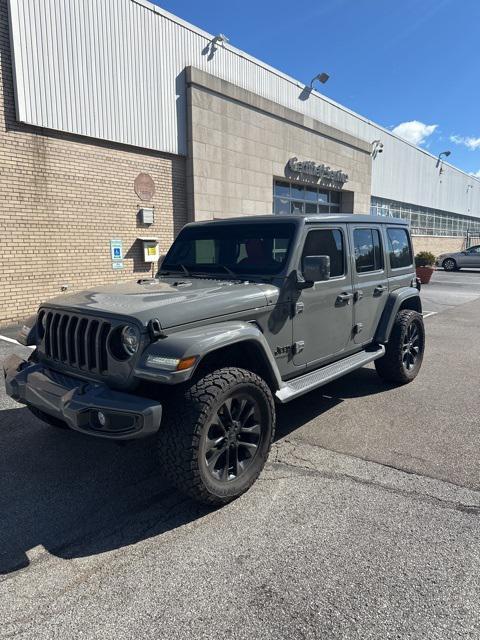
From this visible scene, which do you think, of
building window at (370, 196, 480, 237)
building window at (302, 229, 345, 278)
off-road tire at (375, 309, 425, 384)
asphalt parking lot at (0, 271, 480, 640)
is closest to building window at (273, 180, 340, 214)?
building window at (370, 196, 480, 237)

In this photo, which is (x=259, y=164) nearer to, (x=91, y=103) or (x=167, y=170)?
(x=167, y=170)

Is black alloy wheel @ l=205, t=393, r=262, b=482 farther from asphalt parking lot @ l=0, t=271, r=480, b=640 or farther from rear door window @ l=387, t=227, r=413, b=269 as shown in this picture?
rear door window @ l=387, t=227, r=413, b=269

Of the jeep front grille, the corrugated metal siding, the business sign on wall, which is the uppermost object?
the corrugated metal siding

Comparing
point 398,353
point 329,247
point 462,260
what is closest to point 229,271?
point 329,247

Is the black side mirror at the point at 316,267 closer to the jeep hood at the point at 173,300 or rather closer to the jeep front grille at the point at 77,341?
the jeep hood at the point at 173,300

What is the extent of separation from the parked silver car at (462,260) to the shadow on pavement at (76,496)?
75.4 feet

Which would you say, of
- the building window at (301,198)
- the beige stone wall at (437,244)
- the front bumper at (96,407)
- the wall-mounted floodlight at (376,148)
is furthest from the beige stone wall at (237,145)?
the beige stone wall at (437,244)

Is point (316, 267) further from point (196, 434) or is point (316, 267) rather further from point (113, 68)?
point (113, 68)

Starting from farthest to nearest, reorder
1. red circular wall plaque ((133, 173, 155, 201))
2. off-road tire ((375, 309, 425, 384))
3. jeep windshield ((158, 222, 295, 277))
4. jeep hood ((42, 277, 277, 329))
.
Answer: red circular wall plaque ((133, 173, 155, 201)) < off-road tire ((375, 309, 425, 384)) < jeep windshield ((158, 222, 295, 277)) < jeep hood ((42, 277, 277, 329))

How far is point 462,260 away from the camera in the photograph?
24078 millimetres

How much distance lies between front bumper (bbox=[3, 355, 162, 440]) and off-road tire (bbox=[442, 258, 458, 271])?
24.9 meters

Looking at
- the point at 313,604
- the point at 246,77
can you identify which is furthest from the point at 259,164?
the point at 313,604

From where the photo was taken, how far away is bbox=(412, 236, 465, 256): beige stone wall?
1180 inches

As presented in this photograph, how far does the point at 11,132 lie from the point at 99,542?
855 centimetres
